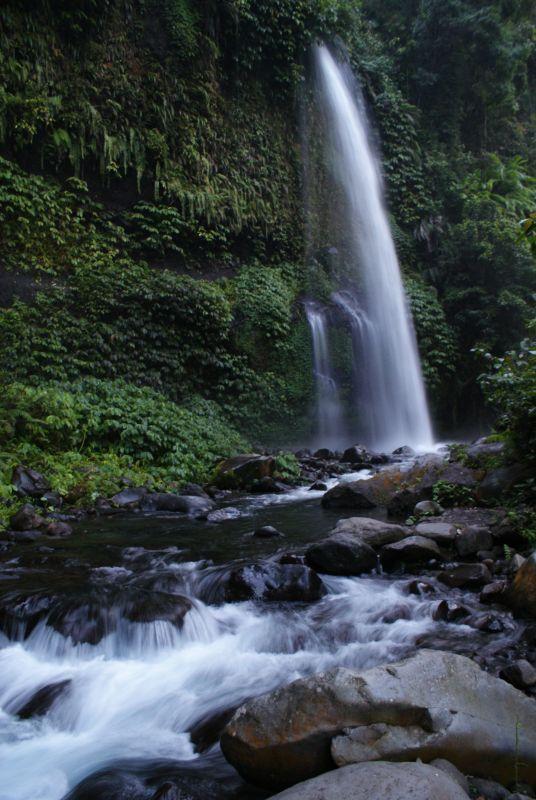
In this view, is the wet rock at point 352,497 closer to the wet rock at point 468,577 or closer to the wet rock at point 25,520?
the wet rock at point 468,577

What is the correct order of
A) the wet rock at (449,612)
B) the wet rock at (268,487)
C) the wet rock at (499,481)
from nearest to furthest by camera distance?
the wet rock at (449,612), the wet rock at (499,481), the wet rock at (268,487)

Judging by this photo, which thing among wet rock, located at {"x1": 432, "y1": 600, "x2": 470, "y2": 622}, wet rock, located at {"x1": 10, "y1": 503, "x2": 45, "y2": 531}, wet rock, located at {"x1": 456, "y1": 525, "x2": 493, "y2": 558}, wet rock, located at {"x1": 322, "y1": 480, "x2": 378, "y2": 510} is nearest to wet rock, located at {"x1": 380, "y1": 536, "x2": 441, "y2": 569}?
wet rock, located at {"x1": 456, "y1": 525, "x2": 493, "y2": 558}

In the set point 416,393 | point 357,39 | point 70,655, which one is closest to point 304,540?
point 70,655

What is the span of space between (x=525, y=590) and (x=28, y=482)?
7539 millimetres

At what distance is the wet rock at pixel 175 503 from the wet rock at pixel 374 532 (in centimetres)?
344

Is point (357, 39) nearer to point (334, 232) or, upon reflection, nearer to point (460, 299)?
point (334, 232)

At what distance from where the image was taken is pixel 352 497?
897 centimetres

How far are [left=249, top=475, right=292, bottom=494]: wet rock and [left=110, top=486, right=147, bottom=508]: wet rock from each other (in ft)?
7.53

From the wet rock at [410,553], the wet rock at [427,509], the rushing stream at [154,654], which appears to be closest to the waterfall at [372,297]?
the wet rock at [427,509]

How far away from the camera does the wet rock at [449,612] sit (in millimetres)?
4438

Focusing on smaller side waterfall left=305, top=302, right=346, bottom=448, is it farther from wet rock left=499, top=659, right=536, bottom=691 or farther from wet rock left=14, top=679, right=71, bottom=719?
wet rock left=499, top=659, right=536, bottom=691

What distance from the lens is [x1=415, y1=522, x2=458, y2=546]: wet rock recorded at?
593 centimetres

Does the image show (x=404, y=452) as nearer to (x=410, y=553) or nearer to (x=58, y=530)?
(x=410, y=553)

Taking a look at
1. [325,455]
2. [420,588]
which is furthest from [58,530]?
[325,455]
